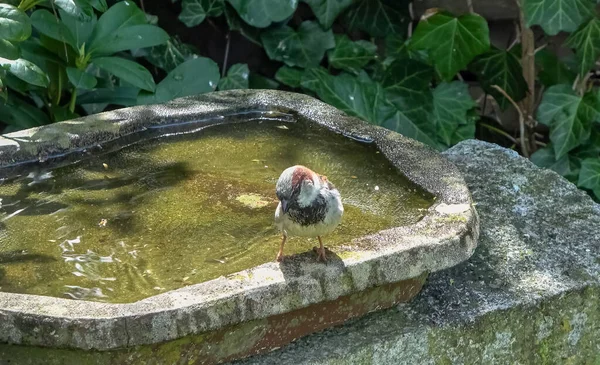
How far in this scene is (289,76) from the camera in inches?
165

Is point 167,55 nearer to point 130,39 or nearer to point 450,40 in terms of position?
point 130,39

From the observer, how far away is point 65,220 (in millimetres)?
2307

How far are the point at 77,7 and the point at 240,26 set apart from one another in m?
1.59

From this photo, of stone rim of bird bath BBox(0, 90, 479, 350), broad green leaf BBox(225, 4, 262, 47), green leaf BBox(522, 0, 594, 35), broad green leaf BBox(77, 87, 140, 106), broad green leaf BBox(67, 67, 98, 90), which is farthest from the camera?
broad green leaf BBox(225, 4, 262, 47)

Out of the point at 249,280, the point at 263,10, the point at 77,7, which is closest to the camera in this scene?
the point at 249,280

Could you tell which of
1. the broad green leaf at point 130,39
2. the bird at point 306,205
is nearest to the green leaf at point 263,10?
the broad green leaf at point 130,39

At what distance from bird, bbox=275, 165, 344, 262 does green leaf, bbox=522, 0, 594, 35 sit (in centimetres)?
223

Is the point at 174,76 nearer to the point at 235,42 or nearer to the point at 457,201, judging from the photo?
the point at 235,42

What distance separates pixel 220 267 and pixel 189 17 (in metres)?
2.50

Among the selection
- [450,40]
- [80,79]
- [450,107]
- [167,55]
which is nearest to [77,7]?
[80,79]

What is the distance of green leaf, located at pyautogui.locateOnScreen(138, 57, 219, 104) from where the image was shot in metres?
3.64

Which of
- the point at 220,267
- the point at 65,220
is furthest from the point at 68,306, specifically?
the point at 65,220

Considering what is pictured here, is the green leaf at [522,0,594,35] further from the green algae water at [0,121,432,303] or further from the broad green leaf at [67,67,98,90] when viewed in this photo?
the broad green leaf at [67,67,98,90]

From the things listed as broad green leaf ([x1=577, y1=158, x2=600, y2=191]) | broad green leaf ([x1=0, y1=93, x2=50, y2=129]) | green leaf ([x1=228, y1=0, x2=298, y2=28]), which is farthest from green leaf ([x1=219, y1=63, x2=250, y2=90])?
broad green leaf ([x1=577, y1=158, x2=600, y2=191])
